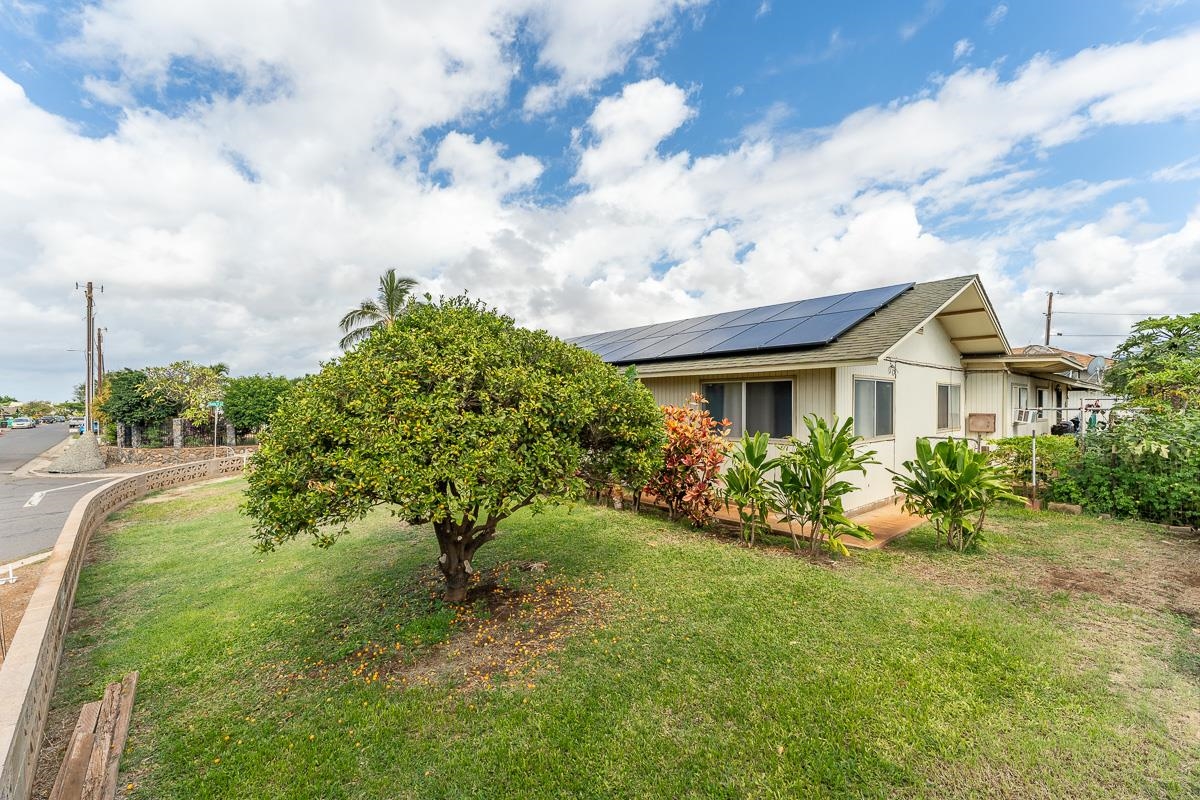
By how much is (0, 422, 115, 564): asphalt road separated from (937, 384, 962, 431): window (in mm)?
16496

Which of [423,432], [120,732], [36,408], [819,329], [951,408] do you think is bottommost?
[120,732]

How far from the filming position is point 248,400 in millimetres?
21094

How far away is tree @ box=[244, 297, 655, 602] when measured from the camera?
3.32 meters

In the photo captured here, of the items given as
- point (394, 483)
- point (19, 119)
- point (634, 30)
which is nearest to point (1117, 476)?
point (394, 483)

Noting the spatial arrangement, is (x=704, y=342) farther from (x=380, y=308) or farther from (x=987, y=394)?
(x=380, y=308)

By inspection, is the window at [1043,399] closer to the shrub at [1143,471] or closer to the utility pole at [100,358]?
the shrub at [1143,471]

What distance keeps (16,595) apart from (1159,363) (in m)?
23.7

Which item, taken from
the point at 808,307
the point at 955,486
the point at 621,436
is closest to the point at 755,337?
the point at 808,307

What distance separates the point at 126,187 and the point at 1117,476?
64.0 feet

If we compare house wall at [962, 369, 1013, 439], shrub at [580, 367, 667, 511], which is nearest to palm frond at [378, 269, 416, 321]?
shrub at [580, 367, 667, 511]

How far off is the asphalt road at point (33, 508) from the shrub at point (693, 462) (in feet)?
32.3

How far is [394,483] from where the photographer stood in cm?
325

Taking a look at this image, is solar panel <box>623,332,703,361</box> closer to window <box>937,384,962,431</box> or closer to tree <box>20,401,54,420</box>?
window <box>937,384,962,431</box>

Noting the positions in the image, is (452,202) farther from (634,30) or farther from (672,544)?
(672,544)
